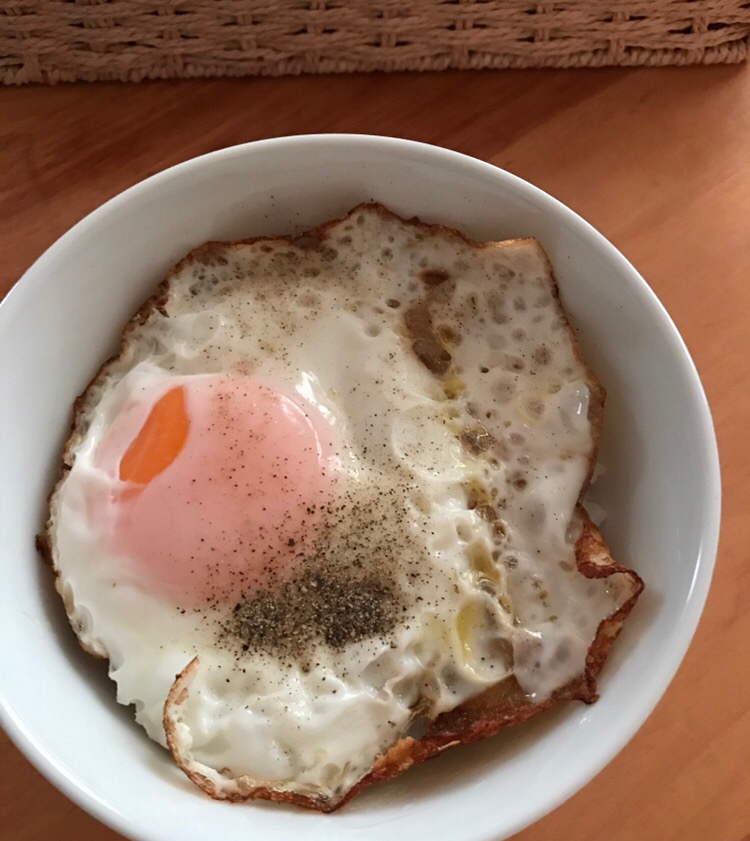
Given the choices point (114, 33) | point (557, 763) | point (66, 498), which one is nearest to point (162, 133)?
point (114, 33)

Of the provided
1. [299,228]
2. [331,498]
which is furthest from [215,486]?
[299,228]

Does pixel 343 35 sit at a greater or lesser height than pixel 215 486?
greater

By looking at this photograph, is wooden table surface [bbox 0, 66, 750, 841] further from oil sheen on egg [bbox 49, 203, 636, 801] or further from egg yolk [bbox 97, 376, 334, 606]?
egg yolk [bbox 97, 376, 334, 606]

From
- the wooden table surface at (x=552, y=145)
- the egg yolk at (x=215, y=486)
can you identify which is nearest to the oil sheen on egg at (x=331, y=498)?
the egg yolk at (x=215, y=486)

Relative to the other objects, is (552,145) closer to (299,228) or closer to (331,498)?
(299,228)

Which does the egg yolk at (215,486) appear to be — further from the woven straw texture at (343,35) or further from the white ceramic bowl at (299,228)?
the woven straw texture at (343,35)

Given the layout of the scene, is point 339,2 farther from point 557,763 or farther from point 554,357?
point 557,763
